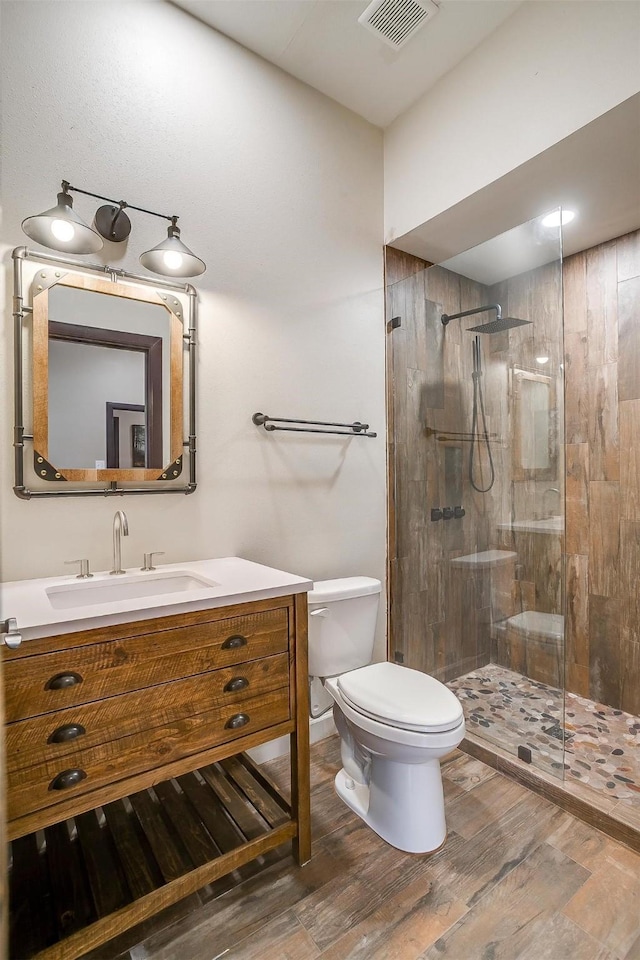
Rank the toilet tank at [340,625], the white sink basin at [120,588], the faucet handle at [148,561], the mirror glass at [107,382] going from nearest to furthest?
the white sink basin at [120,588]
the mirror glass at [107,382]
the faucet handle at [148,561]
the toilet tank at [340,625]

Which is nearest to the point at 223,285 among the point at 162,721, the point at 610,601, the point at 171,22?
the point at 171,22

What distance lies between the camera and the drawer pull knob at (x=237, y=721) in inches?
54.9

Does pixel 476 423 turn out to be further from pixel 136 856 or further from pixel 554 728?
pixel 136 856

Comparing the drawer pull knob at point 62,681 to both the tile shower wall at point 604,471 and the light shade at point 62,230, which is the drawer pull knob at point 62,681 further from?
the tile shower wall at point 604,471

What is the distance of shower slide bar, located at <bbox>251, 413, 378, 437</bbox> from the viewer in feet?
6.68

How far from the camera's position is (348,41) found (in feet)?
6.52

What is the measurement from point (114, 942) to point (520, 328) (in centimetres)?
250

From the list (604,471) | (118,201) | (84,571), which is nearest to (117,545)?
(84,571)

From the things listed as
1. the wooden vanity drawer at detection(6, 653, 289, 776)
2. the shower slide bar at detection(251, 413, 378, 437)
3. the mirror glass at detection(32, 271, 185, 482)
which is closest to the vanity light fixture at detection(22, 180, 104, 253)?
the mirror glass at detection(32, 271, 185, 482)

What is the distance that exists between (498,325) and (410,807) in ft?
6.37

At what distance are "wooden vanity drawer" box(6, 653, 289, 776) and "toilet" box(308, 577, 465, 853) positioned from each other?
38 centimetres

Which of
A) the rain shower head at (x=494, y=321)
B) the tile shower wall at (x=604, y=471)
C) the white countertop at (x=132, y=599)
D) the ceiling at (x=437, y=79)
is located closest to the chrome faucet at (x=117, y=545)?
the white countertop at (x=132, y=599)

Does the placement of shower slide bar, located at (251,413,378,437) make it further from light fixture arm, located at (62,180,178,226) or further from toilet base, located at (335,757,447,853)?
toilet base, located at (335,757,447,853)

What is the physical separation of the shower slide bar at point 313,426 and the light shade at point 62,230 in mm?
828
